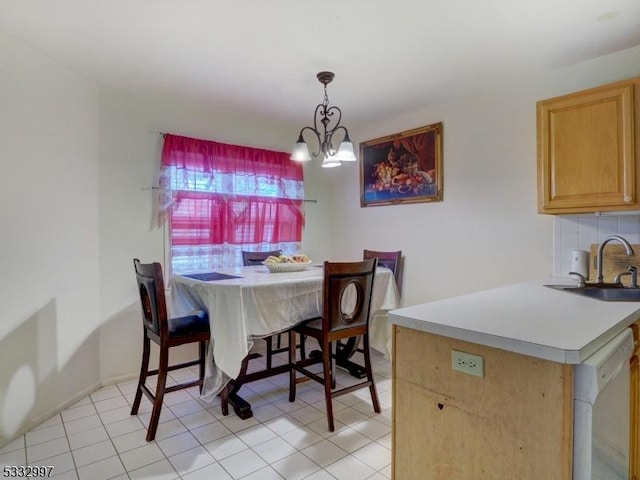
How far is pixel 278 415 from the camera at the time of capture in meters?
2.35

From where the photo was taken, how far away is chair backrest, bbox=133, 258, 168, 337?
199 centimetres

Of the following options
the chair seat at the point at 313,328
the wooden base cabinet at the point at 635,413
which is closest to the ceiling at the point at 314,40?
the wooden base cabinet at the point at 635,413

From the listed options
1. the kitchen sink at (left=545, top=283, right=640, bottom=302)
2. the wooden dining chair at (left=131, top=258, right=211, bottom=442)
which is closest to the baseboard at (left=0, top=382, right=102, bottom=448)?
the wooden dining chair at (left=131, top=258, right=211, bottom=442)

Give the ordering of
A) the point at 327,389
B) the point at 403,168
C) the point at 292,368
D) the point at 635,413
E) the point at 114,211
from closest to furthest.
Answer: the point at 635,413
the point at 327,389
the point at 292,368
the point at 114,211
the point at 403,168

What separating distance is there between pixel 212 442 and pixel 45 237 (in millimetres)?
1631

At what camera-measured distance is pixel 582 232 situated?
239 centimetres

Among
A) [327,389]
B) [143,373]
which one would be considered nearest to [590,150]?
[327,389]

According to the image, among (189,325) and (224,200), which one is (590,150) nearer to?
(189,325)

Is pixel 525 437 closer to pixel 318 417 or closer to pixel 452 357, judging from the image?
pixel 452 357

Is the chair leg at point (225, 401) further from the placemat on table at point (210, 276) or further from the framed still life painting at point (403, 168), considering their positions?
the framed still life painting at point (403, 168)

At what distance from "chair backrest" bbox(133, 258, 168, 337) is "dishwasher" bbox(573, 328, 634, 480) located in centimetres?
188

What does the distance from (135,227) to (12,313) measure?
Answer: 1047mm

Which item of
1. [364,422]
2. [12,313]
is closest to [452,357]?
[364,422]

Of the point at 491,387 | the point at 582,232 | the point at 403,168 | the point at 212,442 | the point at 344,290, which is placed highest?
the point at 403,168
